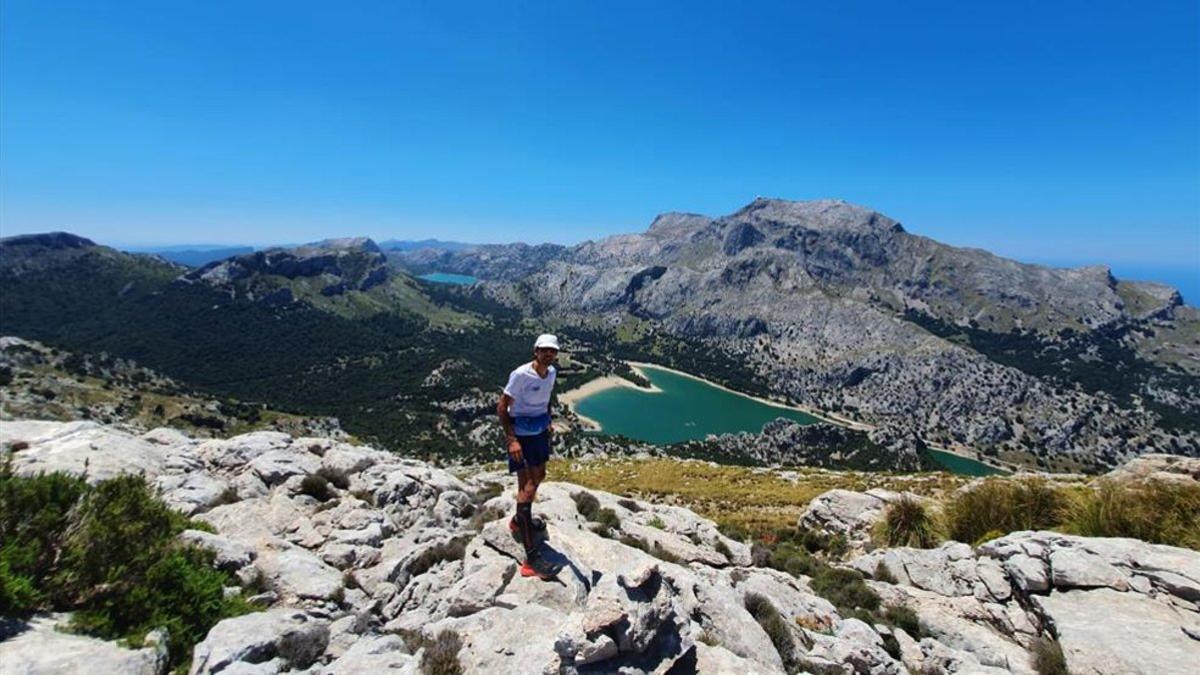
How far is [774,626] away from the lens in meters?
9.45

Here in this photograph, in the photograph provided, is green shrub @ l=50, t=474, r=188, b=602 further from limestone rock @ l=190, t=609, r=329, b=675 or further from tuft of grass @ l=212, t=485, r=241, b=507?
tuft of grass @ l=212, t=485, r=241, b=507

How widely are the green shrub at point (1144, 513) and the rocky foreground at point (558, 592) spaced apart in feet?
6.43

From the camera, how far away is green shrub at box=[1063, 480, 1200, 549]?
1361 centimetres

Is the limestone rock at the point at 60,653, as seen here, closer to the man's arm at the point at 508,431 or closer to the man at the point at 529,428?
the man at the point at 529,428

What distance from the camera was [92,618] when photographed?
23.6ft

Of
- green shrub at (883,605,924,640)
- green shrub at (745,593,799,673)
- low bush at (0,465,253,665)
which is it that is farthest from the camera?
green shrub at (883,605,924,640)

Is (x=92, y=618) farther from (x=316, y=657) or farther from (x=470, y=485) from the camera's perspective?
(x=470, y=485)

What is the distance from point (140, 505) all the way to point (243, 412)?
523 feet

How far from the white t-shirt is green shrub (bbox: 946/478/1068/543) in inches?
612

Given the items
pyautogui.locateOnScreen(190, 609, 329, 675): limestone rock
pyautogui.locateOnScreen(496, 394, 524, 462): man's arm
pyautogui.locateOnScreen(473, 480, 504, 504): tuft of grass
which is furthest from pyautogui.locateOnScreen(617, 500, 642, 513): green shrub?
pyautogui.locateOnScreen(190, 609, 329, 675): limestone rock

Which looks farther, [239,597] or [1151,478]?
[1151,478]

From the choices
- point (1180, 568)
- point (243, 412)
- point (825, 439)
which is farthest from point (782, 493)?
point (243, 412)

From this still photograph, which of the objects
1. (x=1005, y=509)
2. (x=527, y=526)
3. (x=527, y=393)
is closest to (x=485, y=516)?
(x=527, y=526)

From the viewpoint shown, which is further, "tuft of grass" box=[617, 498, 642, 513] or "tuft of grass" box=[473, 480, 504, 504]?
"tuft of grass" box=[617, 498, 642, 513]
